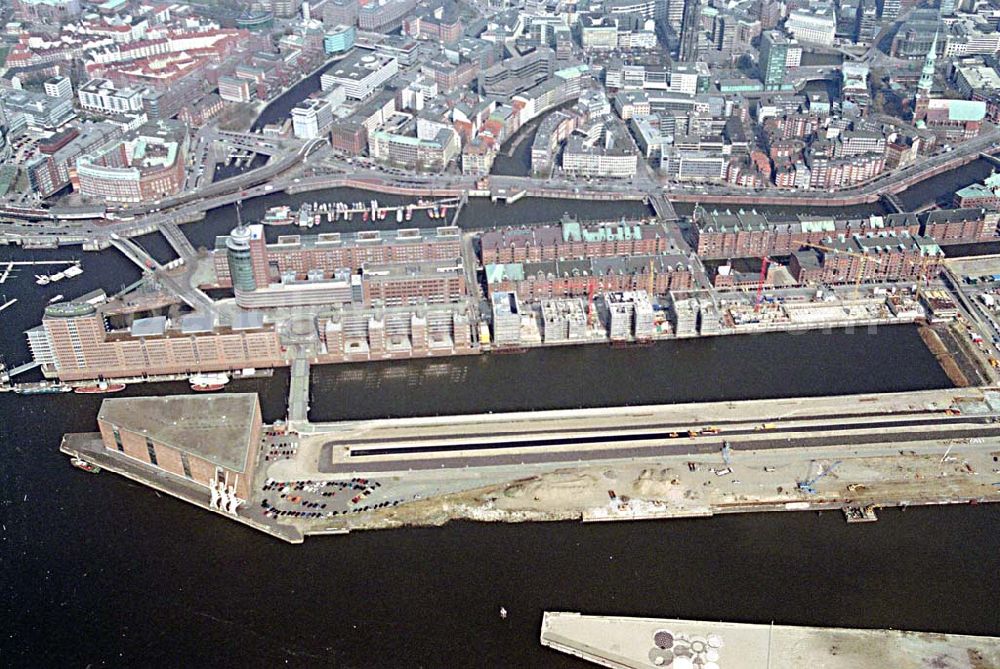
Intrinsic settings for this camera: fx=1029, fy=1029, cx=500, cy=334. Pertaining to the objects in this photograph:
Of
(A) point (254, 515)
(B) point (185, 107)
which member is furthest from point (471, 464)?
(B) point (185, 107)

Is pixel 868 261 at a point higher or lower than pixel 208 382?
higher

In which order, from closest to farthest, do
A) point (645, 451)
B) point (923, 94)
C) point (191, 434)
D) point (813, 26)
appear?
1. point (191, 434)
2. point (645, 451)
3. point (923, 94)
4. point (813, 26)

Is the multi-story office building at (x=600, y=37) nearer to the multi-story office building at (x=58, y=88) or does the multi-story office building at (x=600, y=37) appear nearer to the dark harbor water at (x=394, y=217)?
the dark harbor water at (x=394, y=217)

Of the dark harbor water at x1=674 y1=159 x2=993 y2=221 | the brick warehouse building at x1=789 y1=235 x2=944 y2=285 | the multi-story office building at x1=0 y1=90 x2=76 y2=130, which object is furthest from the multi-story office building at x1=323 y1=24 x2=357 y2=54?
the brick warehouse building at x1=789 y1=235 x2=944 y2=285

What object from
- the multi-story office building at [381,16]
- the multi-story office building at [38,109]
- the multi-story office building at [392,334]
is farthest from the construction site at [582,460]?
the multi-story office building at [381,16]

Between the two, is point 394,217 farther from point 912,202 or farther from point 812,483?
point 912,202

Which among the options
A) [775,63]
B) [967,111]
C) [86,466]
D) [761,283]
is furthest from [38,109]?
[967,111]

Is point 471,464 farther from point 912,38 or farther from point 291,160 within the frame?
point 912,38

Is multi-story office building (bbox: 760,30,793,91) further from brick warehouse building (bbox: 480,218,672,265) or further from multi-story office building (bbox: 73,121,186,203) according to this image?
multi-story office building (bbox: 73,121,186,203)

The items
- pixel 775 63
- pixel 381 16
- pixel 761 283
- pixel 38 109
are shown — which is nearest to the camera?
pixel 761 283
